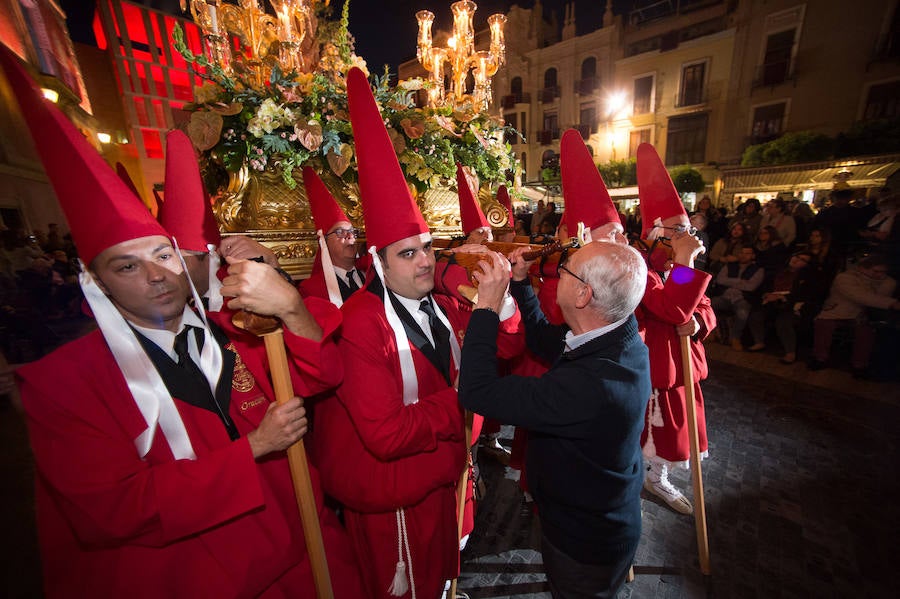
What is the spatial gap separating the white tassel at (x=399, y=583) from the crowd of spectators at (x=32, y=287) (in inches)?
82.3

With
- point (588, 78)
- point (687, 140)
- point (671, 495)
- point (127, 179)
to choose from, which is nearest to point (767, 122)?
point (687, 140)

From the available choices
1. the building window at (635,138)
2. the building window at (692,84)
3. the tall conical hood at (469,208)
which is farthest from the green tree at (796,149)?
the tall conical hood at (469,208)

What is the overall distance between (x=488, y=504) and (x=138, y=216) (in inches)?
127

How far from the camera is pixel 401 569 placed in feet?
5.68

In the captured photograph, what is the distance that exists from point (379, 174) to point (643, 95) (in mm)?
27331

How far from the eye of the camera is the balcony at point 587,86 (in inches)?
963

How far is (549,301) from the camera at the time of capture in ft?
9.05

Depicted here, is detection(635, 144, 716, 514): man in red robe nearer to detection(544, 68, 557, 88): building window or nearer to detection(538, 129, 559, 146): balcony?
detection(538, 129, 559, 146): balcony

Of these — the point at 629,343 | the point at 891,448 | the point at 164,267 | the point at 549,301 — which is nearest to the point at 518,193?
the point at 549,301

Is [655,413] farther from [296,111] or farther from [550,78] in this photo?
[550,78]

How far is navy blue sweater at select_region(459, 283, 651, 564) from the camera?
59.6 inches

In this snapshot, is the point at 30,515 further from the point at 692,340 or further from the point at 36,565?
the point at 692,340

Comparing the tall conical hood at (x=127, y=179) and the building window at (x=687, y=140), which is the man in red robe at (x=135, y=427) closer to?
the tall conical hood at (x=127, y=179)

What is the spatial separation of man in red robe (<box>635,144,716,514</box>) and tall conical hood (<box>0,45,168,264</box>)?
3.02 metres
